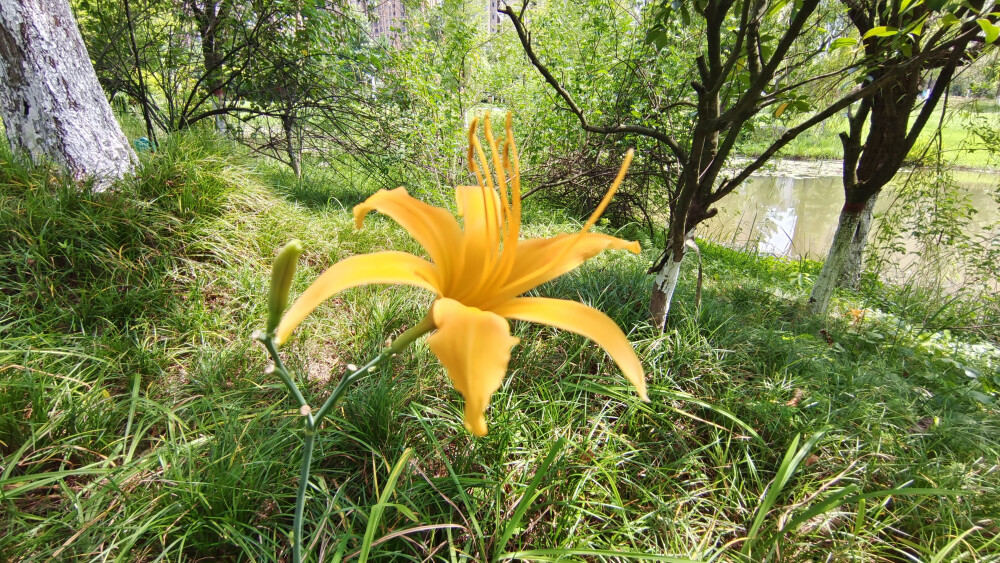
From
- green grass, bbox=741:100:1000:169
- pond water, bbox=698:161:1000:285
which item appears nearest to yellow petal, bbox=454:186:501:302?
green grass, bbox=741:100:1000:169

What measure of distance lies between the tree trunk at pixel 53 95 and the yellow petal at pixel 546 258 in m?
2.96

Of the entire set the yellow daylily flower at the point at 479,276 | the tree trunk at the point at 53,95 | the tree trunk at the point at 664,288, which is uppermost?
the tree trunk at the point at 53,95

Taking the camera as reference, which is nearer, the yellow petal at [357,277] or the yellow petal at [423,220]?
the yellow petal at [357,277]

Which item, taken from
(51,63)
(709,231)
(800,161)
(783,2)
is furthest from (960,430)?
(800,161)

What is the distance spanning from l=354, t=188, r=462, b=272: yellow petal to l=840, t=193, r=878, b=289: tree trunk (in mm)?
4794

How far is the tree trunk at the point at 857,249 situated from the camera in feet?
13.7

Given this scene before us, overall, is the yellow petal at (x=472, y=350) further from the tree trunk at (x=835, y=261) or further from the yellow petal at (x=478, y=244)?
the tree trunk at (x=835, y=261)

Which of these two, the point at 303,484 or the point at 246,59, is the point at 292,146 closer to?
the point at 246,59

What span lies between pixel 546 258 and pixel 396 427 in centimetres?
120

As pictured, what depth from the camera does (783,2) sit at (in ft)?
5.23

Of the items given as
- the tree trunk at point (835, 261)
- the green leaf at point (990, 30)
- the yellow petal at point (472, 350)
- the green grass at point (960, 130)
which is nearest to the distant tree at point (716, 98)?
the green leaf at point (990, 30)

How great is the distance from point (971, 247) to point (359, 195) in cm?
711

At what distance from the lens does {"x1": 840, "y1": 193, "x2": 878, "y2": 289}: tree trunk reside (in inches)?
165

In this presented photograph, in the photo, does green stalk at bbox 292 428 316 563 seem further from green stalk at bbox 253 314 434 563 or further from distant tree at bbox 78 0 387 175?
distant tree at bbox 78 0 387 175
